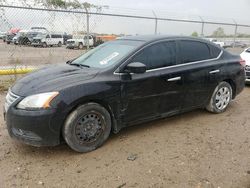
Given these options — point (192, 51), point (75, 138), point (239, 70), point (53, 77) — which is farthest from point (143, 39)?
point (239, 70)

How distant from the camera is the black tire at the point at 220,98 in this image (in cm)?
547

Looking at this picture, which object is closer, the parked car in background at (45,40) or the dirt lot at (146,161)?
the dirt lot at (146,161)

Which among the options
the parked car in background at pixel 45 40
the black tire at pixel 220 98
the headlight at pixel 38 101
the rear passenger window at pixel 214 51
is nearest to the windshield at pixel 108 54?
the headlight at pixel 38 101

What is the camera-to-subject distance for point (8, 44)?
9.15 m

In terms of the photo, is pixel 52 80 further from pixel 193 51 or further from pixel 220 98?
pixel 220 98

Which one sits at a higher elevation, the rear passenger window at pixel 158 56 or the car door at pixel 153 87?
the rear passenger window at pixel 158 56

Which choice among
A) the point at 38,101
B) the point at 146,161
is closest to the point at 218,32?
the point at 146,161

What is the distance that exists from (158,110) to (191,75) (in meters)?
0.93

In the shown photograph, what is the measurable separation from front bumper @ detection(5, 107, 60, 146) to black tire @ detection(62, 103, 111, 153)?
7.3 inches

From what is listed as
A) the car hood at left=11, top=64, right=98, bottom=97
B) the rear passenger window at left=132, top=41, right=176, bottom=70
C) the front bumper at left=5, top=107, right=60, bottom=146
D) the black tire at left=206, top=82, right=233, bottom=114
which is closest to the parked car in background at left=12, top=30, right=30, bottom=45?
the car hood at left=11, top=64, right=98, bottom=97

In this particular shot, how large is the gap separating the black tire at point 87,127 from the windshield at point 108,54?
2.56 feet

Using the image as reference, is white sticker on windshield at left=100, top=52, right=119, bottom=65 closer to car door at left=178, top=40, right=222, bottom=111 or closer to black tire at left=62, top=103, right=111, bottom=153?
black tire at left=62, top=103, right=111, bottom=153

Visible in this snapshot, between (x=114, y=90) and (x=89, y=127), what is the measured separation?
643 millimetres

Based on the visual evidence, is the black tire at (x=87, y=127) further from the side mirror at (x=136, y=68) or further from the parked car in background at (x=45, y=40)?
the parked car in background at (x=45, y=40)
